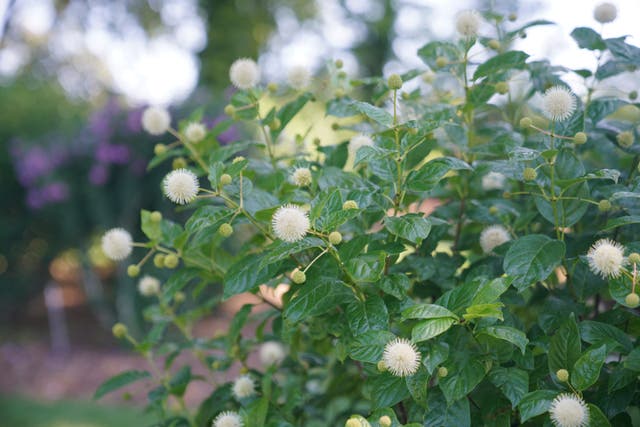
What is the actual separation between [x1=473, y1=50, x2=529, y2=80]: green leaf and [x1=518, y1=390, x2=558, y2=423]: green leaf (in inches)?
22.8

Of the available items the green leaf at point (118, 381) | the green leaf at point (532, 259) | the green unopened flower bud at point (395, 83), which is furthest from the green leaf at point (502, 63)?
the green leaf at point (118, 381)

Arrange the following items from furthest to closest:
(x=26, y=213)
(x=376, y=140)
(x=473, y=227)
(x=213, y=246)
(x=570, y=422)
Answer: (x=26, y=213) → (x=473, y=227) → (x=213, y=246) → (x=376, y=140) → (x=570, y=422)

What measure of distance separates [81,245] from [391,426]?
5.15 metres

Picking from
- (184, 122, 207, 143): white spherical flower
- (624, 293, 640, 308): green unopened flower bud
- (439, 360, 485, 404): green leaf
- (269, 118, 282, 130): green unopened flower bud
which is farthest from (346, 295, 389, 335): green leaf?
(184, 122, 207, 143): white spherical flower

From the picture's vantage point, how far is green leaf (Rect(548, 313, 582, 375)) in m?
0.89

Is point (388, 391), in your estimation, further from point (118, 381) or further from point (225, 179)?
point (118, 381)

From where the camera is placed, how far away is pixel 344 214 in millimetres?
855

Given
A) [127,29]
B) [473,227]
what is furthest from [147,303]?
[127,29]

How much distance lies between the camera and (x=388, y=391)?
3.04ft

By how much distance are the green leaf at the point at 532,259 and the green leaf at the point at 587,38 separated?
494 millimetres

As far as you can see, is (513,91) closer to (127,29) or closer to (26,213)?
(26,213)

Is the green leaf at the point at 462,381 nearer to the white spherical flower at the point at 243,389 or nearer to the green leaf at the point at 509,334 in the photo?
the green leaf at the point at 509,334

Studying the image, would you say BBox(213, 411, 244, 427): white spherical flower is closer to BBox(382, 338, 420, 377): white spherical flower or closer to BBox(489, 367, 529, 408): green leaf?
BBox(382, 338, 420, 377): white spherical flower

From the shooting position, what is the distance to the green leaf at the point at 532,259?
92 centimetres
